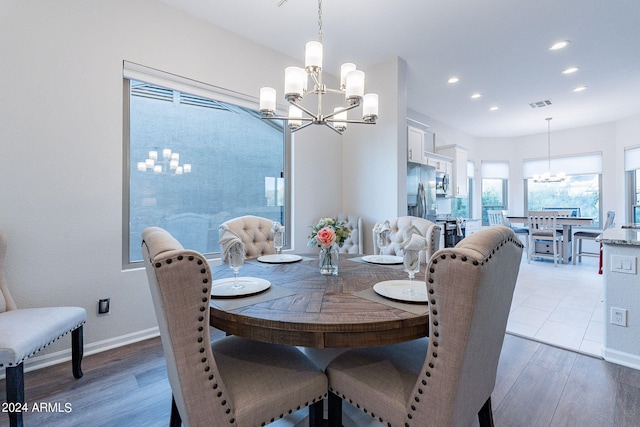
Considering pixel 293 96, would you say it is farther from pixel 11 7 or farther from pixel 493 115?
pixel 493 115

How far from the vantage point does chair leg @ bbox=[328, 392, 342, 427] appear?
1255mm

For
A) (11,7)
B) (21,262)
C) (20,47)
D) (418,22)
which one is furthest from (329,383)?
(418,22)

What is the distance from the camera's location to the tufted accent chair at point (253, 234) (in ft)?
7.83

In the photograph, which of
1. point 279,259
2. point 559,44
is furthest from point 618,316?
point 559,44

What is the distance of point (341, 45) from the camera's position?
11.0 feet

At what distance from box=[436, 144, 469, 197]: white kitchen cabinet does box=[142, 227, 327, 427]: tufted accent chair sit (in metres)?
5.74

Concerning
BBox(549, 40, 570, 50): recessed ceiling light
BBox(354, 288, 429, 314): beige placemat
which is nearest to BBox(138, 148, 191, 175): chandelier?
BBox(354, 288, 429, 314): beige placemat

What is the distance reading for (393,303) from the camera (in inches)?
48.1

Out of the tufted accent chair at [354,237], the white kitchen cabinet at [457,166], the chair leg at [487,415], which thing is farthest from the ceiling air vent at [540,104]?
the chair leg at [487,415]

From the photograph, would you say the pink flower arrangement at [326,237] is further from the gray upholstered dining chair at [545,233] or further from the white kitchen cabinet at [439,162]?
the gray upholstered dining chair at [545,233]

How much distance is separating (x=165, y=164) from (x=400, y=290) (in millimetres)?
2473

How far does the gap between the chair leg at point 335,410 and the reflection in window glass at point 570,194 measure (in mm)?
7921

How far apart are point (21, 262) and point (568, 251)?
8163 mm

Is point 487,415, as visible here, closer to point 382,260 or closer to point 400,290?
Result: point 400,290
